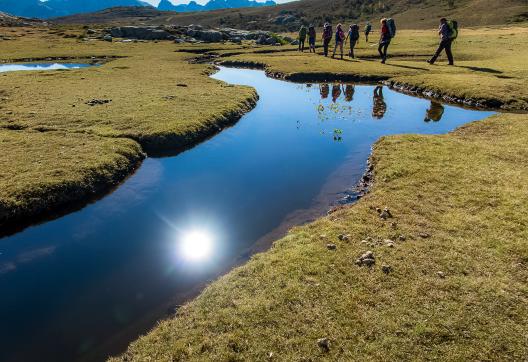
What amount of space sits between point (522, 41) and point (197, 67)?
62.4m

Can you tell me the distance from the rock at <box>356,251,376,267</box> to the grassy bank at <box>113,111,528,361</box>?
238 millimetres

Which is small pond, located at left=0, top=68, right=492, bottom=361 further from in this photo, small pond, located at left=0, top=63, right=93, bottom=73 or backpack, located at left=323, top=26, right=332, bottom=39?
small pond, located at left=0, top=63, right=93, bottom=73

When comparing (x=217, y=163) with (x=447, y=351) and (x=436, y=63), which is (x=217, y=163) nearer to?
(x=447, y=351)

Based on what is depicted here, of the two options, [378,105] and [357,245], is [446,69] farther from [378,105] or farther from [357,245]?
[357,245]

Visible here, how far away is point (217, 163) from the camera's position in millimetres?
24922

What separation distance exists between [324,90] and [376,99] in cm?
746

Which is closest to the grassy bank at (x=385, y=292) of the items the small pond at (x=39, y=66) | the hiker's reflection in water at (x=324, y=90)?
the hiker's reflection in water at (x=324, y=90)

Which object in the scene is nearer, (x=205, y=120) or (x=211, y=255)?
(x=211, y=255)

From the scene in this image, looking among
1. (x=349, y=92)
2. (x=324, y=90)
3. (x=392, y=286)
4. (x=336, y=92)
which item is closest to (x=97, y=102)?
(x=324, y=90)

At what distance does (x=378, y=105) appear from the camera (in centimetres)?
3828

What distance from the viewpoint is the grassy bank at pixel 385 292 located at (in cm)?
973

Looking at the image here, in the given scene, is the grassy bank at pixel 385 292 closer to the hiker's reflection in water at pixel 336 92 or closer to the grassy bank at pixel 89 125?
the grassy bank at pixel 89 125

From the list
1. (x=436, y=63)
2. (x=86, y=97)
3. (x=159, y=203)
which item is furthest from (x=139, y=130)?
(x=436, y=63)

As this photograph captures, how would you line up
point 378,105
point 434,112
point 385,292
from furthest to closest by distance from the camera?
point 378,105 → point 434,112 → point 385,292
